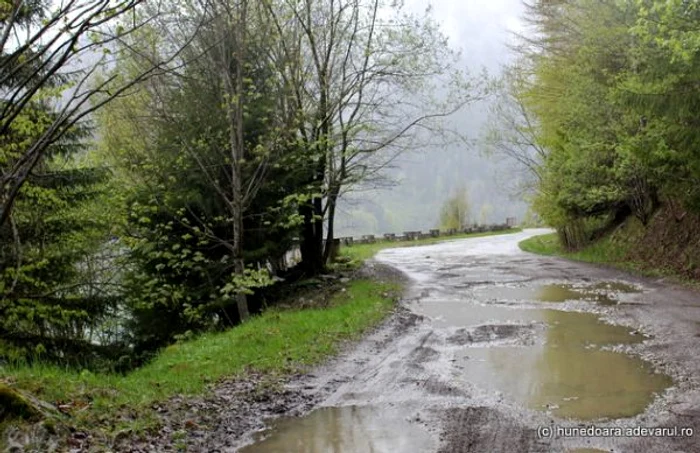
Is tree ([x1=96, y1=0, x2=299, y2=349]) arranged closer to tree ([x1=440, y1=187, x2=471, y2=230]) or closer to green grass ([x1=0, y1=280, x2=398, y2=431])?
green grass ([x1=0, y1=280, x2=398, y2=431])

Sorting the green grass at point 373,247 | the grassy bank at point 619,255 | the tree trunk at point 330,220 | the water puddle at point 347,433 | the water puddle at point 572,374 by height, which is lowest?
the water puddle at point 347,433

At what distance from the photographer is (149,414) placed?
254 inches

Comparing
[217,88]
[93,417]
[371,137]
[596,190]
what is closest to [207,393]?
[93,417]

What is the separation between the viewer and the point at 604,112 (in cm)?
1797

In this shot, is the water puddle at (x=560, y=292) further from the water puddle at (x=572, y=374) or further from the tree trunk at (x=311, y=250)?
the tree trunk at (x=311, y=250)

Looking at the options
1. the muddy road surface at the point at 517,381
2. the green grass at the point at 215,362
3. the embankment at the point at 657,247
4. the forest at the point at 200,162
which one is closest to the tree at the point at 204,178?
the forest at the point at 200,162

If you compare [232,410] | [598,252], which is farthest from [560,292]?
[232,410]

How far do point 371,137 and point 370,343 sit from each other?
9.86 m

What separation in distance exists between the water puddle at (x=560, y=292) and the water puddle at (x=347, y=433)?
8.09m

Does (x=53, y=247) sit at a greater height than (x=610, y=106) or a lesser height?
lesser

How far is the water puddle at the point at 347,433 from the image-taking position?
19.0 feet

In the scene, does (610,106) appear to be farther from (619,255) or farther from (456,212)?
(456,212)

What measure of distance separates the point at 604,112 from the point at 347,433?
1526 centimetres

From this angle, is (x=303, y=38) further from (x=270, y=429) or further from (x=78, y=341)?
(x=270, y=429)
